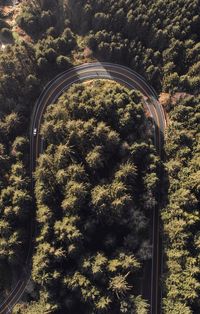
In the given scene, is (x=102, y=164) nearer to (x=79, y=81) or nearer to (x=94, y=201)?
(x=94, y=201)

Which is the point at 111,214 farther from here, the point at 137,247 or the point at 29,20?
the point at 29,20

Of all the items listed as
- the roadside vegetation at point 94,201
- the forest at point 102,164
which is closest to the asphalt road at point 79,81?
the forest at point 102,164

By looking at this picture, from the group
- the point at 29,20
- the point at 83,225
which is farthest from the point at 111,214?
the point at 29,20

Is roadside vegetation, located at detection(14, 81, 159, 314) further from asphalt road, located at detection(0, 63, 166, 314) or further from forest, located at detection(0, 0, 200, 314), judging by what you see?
asphalt road, located at detection(0, 63, 166, 314)

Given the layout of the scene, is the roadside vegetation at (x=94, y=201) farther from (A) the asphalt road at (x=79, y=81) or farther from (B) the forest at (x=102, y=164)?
(A) the asphalt road at (x=79, y=81)

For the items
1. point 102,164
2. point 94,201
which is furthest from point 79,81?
point 94,201

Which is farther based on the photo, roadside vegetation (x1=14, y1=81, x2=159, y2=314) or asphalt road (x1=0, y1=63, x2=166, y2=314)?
asphalt road (x1=0, y1=63, x2=166, y2=314)

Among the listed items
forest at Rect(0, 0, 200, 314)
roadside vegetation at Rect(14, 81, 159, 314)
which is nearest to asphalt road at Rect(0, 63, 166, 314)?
forest at Rect(0, 0, 200, 314)
